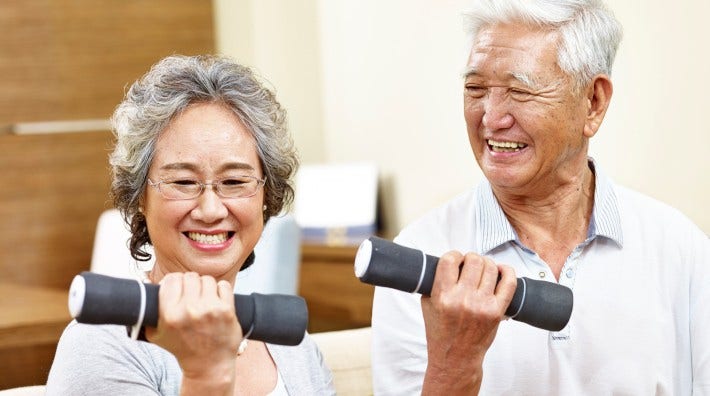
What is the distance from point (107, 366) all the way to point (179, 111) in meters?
0.41

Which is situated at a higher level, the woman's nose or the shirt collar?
the woman's nose

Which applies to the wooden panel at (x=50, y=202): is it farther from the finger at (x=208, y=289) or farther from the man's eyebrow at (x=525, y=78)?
the finger at (x=208, y=289)

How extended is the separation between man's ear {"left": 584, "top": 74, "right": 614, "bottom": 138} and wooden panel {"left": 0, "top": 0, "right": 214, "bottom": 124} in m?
3.43

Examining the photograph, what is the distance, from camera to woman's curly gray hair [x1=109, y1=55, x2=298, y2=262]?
182 centimetres

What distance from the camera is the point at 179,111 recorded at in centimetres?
183

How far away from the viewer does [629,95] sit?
319cm

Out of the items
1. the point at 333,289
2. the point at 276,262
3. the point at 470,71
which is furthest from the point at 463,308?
the point at 333,289

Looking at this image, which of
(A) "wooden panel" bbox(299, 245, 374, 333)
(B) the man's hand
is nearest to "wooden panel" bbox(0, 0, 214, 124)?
(A) "wooden panel" bbox(299, 245, 374, 333)

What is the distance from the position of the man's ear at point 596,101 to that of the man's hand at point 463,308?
63 centimetres

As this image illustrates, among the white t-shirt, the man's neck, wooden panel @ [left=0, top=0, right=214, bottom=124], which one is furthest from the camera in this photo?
wooden panel @ [left=0, top=0, right=214, bottom=124]

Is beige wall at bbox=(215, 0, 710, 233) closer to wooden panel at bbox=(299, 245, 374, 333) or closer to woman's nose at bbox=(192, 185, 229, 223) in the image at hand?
wooden panel at bbox=(299, 245, 374, 333)

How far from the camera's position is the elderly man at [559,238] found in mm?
2010

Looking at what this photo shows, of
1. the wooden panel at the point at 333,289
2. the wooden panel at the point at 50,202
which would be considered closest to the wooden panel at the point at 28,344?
the wooden panel at the point at 333,289

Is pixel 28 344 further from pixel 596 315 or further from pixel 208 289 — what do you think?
pixel 208 289
